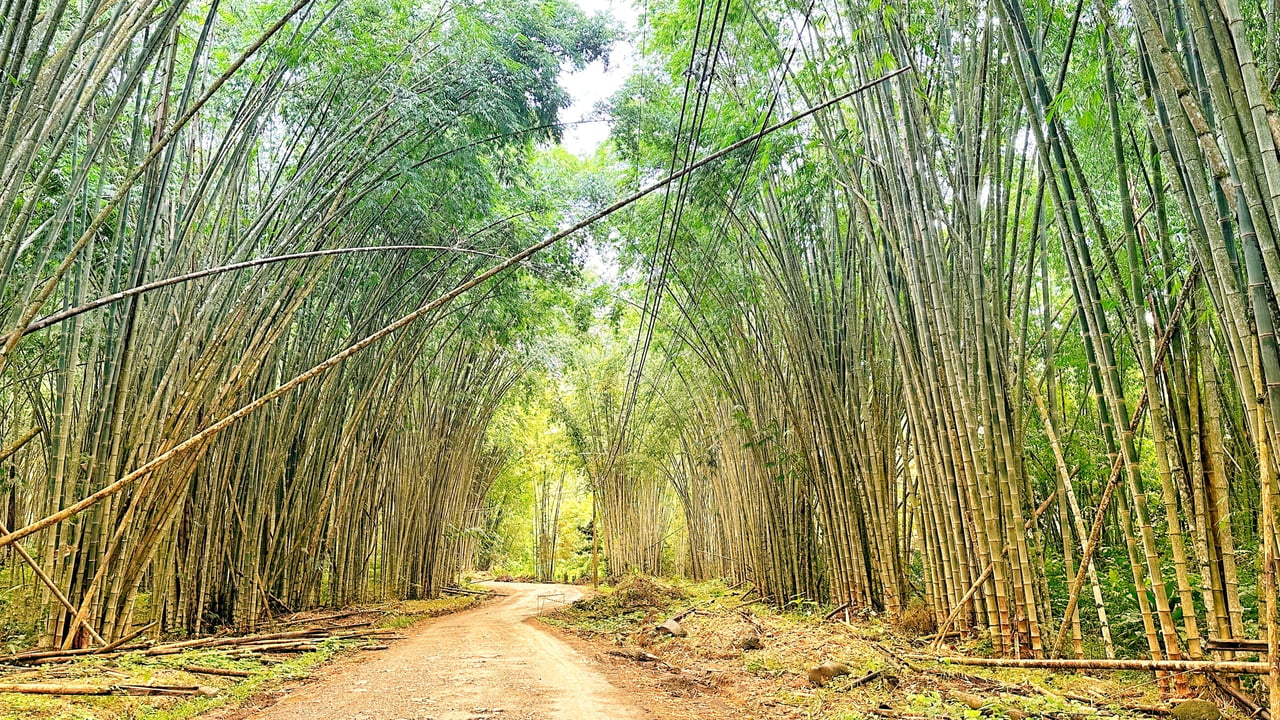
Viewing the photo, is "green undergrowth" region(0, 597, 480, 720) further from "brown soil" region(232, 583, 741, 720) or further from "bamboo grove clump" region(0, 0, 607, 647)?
"bamboo grove clump" region(0, 0, 607, 647)

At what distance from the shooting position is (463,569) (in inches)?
608

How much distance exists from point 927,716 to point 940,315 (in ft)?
5.24

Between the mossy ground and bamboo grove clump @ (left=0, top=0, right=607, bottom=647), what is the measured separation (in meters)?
2.26

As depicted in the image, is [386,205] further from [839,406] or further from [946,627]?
[946,627]

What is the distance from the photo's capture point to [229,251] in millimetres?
3893

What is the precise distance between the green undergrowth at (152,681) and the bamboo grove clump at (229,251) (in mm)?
311

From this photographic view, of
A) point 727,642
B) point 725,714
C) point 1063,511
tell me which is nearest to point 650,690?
point 725,714

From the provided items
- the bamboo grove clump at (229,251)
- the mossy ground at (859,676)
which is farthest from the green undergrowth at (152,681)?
the mossy ground at (859,676)

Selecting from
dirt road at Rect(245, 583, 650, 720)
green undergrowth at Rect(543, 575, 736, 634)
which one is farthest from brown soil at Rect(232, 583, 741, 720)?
green undergrowth at Rect(543, 575, 736, 634)

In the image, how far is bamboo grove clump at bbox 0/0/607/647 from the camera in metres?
2.49

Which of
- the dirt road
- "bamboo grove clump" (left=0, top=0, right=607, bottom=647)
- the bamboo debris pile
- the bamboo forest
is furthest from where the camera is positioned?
the bamboo debris pile

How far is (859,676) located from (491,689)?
151cm

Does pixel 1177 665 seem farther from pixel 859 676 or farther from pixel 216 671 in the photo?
pixel 216 671

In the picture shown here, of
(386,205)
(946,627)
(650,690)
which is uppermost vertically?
(386,205)
